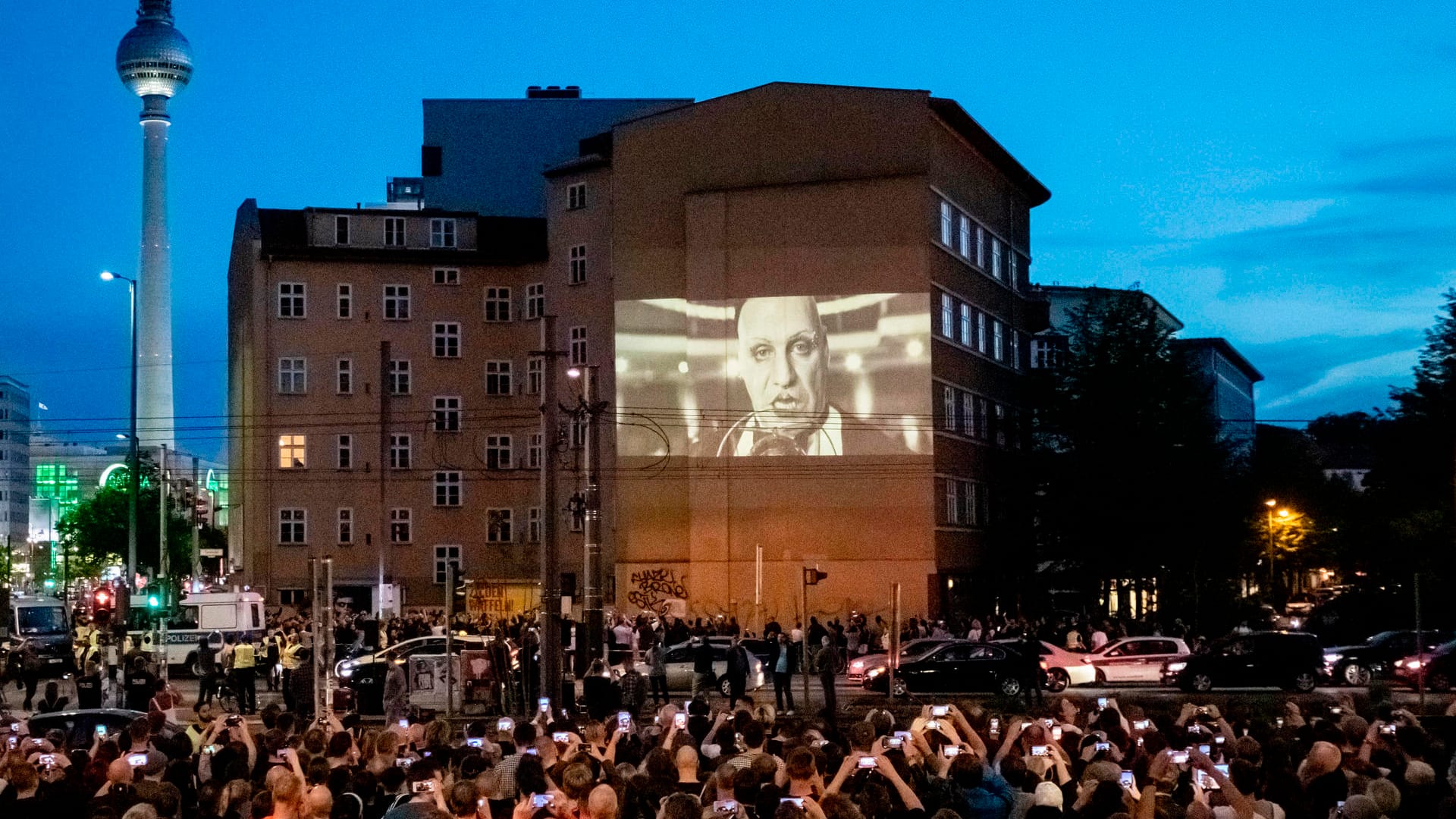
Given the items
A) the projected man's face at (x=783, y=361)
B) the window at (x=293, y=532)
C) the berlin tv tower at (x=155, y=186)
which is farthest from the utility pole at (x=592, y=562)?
the berlin tv tower at (x=155, y=186)

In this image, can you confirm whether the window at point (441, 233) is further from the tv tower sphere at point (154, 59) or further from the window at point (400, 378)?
the tv tower sphere at point (154, 59)

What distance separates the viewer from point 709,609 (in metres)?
65.2

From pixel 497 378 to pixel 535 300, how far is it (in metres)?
3.35

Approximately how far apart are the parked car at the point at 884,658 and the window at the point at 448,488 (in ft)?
109

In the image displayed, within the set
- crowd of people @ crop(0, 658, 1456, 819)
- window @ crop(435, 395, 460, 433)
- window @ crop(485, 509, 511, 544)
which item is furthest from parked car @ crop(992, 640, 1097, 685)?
window @ crop(435, 395, 460, 433)

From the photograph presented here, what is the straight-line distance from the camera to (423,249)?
3083 inches

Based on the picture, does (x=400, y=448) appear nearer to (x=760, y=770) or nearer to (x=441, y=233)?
(x=441, y=233)

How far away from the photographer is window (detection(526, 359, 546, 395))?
3039 inches

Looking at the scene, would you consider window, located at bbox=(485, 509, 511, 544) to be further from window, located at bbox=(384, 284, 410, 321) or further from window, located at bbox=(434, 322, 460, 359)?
window, located at bbox=(384, 284, 410, 321)

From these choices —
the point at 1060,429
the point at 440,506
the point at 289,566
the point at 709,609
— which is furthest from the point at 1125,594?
the point at 289,566

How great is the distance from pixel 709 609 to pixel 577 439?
11.0 metres

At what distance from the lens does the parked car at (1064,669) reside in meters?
45.6

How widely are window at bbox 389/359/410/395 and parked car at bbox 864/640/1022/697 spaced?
39.2 meters

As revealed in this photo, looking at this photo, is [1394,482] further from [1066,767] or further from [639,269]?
[1066,767]
